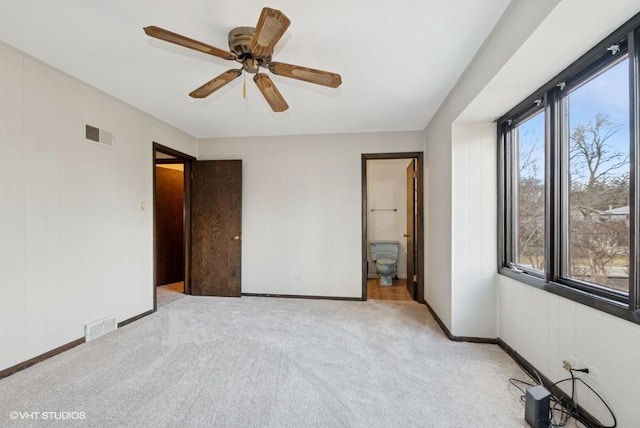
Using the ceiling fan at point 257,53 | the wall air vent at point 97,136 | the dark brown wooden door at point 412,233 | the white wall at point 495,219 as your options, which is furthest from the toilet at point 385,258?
the wall air vent at point 97,136

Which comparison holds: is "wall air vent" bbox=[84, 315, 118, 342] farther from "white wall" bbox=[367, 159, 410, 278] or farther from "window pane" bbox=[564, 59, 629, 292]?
"white wall" bbox=[367, 159, 410, 278]

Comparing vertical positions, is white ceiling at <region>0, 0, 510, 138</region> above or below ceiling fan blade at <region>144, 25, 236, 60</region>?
above

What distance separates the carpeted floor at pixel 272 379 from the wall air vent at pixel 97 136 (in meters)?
1.94

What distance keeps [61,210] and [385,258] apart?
4560 mm

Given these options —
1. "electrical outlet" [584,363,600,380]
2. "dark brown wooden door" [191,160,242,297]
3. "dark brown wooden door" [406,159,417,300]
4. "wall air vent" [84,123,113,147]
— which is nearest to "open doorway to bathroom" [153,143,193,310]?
"dark brown wooden door" [191,160,242,297]

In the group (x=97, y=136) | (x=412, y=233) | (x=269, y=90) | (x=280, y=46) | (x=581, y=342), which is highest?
(x=280, y=46)

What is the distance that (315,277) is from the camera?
4246 millimetres

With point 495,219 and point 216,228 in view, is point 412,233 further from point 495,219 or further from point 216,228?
point 216,228

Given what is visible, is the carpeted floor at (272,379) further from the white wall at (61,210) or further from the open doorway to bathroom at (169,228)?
the open doorway to bathroom at (169,228)

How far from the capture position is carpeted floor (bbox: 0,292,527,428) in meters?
1.70

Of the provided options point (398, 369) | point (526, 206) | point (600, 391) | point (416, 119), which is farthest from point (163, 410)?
point (416, 119)

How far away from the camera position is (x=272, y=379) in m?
2.09

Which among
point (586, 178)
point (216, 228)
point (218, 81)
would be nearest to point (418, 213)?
point (586, 178)

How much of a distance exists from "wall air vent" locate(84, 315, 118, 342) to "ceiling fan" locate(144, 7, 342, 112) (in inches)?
94.4
